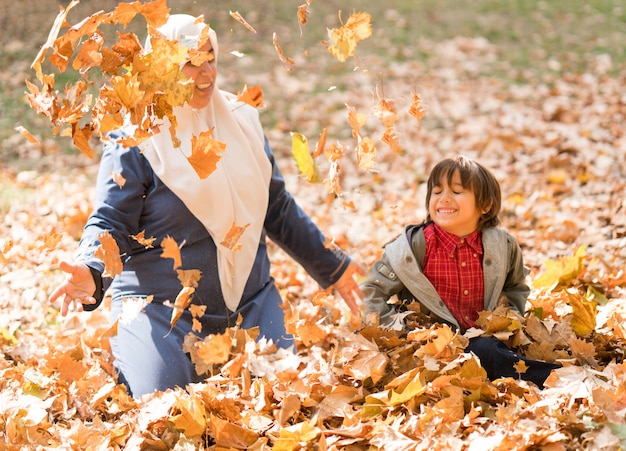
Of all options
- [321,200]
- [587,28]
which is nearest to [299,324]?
[321,200]

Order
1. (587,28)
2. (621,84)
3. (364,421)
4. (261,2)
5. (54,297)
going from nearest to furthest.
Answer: (364,421)
(54,297)
(621,84)
(587,28)
(261,2)

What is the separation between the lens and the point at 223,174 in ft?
8.98

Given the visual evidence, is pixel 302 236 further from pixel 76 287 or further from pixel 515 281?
pixel 76 287

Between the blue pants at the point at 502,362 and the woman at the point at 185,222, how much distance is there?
618mm

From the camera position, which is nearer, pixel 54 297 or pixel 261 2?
pixel 54 297

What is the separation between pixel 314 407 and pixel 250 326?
0.66 meters

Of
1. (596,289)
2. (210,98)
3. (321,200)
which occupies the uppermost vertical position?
(210,98)

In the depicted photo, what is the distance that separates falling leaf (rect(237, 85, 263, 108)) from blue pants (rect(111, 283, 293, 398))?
2.65 ft

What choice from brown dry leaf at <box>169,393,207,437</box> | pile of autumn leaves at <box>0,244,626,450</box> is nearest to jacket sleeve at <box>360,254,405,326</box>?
pile of autumn leaves at <box>0,244,626,450</box>

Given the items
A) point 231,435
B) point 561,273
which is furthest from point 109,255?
point 561,273

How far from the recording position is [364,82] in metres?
8.23

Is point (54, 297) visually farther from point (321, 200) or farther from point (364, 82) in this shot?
point (364, 82)

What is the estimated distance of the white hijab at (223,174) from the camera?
8.82 feet

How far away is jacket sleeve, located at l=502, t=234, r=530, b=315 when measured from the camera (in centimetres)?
274
